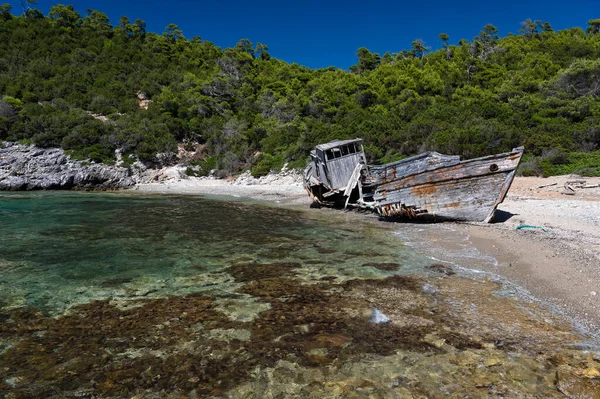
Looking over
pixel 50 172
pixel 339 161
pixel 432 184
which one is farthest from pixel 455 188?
pixel 50 172

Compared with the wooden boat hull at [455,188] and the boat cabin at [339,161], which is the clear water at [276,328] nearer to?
the wooden boat hull at [455,188]

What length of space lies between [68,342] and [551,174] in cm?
2298

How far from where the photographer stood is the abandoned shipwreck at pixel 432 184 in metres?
11.1

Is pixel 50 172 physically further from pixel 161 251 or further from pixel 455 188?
pixel 455 188

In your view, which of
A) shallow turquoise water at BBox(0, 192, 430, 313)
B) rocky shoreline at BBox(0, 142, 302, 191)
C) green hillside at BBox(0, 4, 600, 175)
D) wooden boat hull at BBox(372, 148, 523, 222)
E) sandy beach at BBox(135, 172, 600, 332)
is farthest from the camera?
rocky shoreline at BBox(0, 142, 302, 191)

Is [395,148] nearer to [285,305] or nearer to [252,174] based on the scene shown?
[252,174]

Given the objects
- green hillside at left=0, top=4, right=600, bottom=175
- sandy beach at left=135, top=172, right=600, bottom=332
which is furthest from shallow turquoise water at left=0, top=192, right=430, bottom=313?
green hillside at left=0, top=4, right=600, bottom=175

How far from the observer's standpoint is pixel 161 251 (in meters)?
9.51

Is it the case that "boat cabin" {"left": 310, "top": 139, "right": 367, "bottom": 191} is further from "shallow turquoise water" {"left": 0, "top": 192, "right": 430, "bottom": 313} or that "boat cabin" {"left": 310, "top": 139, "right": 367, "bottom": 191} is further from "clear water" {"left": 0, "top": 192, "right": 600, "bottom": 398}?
"clear water" {"left": 0, "top": 192, "right": 600, "bottom": 398}

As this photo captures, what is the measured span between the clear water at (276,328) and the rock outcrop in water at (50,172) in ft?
91.6

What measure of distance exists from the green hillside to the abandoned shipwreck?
10482 mm

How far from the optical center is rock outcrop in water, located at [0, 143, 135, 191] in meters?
32.2

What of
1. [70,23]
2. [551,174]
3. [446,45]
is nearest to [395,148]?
[551,174]

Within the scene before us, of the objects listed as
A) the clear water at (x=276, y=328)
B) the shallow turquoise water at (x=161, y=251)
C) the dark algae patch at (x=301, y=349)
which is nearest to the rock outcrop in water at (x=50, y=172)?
the shallow turquoise water at (x=161, y=251)
